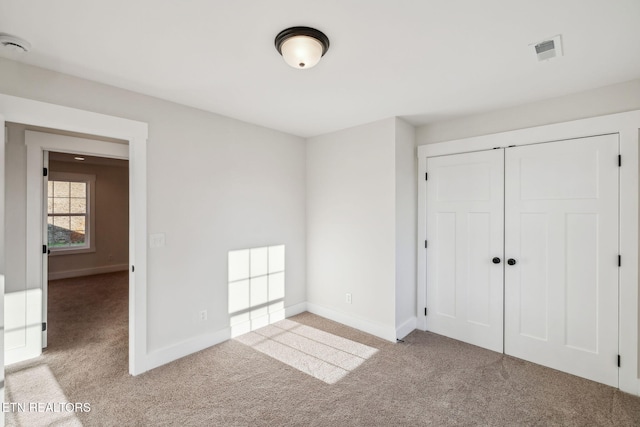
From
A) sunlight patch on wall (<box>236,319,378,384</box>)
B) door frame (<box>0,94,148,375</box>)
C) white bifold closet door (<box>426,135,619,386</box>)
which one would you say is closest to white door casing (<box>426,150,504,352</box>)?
white bifold closet door (<box>426,135,619,386</box>)

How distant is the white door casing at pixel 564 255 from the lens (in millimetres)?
2492

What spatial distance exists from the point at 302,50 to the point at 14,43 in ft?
5.90

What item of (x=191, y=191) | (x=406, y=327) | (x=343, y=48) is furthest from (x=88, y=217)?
(x=343, y=48)

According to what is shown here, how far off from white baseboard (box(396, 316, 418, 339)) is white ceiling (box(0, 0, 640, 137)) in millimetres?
2448

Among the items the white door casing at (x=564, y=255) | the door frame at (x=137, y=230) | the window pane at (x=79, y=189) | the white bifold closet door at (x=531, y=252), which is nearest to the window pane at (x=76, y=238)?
the window pane at (x=79, y=189)

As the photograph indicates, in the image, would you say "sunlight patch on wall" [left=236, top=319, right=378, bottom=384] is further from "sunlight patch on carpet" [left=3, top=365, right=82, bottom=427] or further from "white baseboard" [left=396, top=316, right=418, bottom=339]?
"sunlight patch on carpet" [left=3, top=365, right=82, bottom=427]

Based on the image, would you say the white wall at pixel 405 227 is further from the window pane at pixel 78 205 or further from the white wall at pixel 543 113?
the window pane at pixel 78 205

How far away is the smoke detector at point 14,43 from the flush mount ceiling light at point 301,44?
1597mm

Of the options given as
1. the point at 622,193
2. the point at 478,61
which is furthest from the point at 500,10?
the point at 622,193

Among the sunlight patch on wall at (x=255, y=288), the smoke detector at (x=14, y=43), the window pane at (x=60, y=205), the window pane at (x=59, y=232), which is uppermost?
the smoke detector at (x=14, y=43)

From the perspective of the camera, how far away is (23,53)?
1.97 meters

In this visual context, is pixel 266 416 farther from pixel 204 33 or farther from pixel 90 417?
pixel 204 33

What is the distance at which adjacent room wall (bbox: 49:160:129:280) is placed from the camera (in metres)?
6.50

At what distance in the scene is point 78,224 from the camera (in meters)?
6.61
